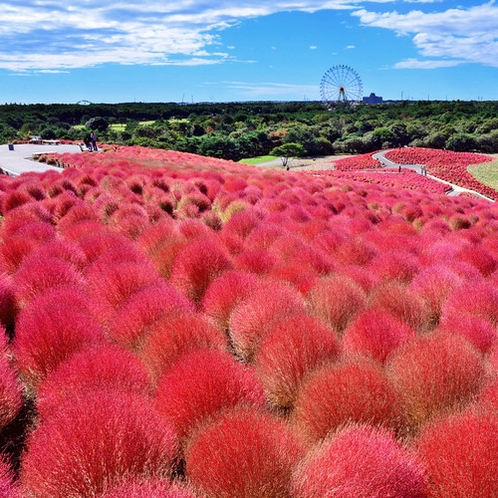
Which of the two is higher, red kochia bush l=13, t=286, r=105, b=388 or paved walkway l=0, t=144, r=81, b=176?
red kochia bush l=13, t=286, r=105, b=388

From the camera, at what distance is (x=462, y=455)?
2.23m

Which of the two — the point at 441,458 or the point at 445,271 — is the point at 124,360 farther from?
the point at 445,271

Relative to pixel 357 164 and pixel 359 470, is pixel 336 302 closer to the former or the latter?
pixel 359 470

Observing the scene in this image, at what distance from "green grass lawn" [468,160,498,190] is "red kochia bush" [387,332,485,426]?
33.7 metres

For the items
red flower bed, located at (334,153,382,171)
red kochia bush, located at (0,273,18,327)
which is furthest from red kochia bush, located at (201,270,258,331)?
red flower bed, located at (334,153,382,171)

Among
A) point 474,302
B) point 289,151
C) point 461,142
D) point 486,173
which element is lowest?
point 486,173

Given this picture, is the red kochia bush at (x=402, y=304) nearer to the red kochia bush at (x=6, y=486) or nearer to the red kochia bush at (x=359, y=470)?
the red kochia bush at (x=359, y=470)

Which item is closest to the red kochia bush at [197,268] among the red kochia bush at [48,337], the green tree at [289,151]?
the red kochia bush at [48,337]

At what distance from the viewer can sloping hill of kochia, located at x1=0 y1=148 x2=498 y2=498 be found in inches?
80.7

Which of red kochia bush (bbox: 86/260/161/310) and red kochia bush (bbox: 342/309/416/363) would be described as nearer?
red kochia bush (bbox: 342/309/416/363)

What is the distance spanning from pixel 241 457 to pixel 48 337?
5.36 feet

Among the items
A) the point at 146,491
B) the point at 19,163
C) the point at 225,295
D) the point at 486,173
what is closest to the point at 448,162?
the point at 486,173

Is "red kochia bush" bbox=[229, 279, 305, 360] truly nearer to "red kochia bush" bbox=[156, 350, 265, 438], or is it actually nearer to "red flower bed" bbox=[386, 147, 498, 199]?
"red kochia bush" bbox=[156, 350, 265, 438]

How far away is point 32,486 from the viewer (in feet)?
6.59
